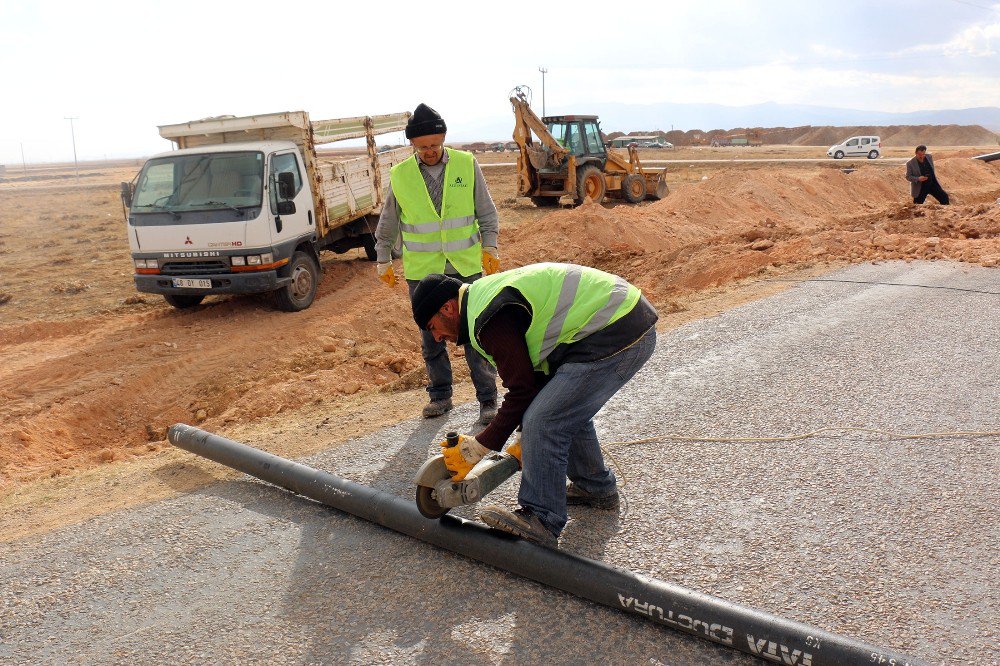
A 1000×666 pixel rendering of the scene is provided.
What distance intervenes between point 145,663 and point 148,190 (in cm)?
800

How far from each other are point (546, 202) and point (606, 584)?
19464 millimetres

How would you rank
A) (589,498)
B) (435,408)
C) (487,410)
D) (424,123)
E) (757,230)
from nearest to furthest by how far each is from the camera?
(589,498)
(424,123)
(487,410)
(435,408)
(757,230)

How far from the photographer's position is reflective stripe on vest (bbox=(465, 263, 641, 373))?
321 centimetres

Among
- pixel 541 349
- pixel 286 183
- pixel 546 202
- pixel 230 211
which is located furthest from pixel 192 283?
pixel 546 202

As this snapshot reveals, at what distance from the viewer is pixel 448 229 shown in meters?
5.28

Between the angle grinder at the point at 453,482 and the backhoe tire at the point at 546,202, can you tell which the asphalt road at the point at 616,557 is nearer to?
the angle grinder at the point at 453,482

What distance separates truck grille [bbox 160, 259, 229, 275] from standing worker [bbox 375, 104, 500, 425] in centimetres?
459

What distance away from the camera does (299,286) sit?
1023 centimetres

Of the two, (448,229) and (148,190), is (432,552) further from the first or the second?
(148,190)

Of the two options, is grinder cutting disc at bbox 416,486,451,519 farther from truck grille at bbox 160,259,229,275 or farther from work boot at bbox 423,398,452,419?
truck grille at bbox 160,259,229,275

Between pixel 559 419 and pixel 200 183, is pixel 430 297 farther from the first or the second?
pixel 200 183

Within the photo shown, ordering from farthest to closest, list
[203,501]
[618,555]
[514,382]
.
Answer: [203,501], [618,555], [514,382]

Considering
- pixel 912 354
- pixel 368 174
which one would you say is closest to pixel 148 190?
pixel 368 174

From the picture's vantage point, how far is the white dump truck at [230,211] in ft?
30.4
